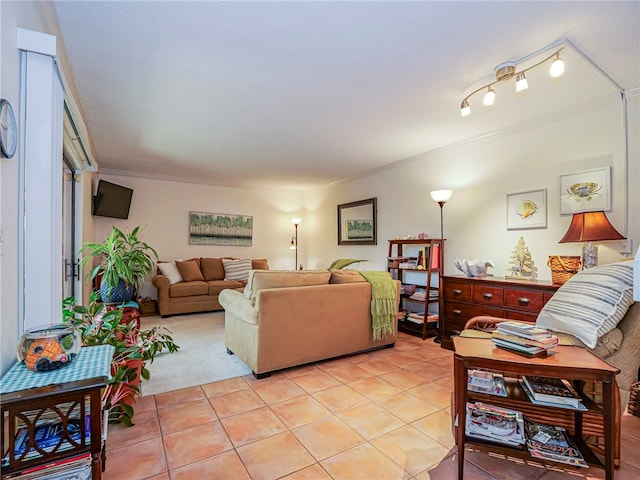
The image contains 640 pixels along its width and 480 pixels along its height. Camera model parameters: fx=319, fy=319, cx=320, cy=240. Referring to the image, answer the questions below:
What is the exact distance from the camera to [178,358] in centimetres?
306

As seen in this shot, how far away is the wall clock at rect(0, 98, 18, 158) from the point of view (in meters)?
1.06

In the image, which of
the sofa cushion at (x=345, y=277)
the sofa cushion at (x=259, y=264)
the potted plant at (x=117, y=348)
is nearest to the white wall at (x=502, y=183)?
the sofa cushion at (x=345, y=277)

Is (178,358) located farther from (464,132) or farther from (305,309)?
(464,132)

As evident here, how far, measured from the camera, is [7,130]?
110 centimetres

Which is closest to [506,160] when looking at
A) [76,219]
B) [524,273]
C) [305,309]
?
[524,273]

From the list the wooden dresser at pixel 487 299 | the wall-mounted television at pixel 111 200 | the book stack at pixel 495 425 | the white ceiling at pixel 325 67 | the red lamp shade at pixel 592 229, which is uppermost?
the white ceiling at pixel 325 67

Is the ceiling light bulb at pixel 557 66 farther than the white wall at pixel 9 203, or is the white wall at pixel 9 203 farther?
the ceiling light bulb at pixel 557 66

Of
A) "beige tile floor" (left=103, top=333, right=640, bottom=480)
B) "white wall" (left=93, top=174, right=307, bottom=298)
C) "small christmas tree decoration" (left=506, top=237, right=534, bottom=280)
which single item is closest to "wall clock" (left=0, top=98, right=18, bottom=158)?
"beige tile floor" (left=103, top=333, right=640, bottom=480)

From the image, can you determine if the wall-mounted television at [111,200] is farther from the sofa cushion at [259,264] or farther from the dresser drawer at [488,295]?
the dresser drawer at [488,295]

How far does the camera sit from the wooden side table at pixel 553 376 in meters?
1.32

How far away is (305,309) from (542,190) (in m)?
2.55

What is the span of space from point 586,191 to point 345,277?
225cm

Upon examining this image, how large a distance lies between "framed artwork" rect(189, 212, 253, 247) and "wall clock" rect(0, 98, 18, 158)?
4948 mm

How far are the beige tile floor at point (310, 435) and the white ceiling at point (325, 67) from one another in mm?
2216
